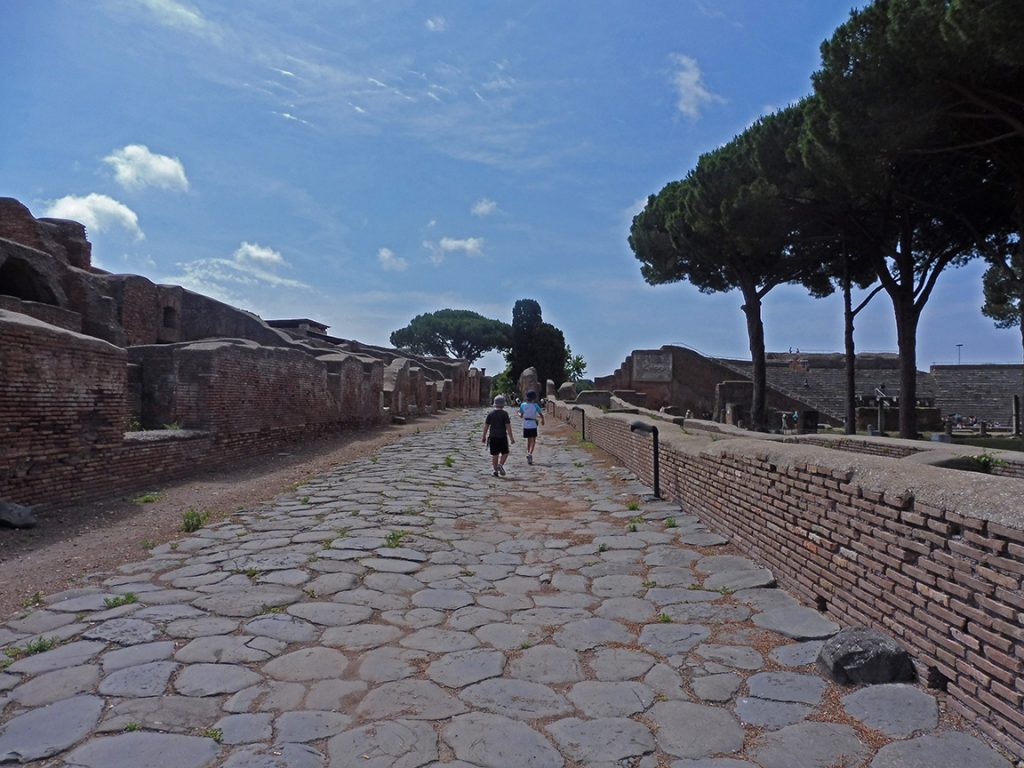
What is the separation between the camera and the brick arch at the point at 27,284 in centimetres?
1425

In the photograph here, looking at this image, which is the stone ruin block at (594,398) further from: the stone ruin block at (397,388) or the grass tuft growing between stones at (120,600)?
the grass tuft growing between stones at (120,600)

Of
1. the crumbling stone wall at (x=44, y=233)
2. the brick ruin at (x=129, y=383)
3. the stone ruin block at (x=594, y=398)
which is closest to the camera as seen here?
the brick ruin at (x=129, y=383)

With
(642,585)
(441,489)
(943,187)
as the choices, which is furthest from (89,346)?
(943,187)

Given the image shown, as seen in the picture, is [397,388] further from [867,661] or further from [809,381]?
[809,381]

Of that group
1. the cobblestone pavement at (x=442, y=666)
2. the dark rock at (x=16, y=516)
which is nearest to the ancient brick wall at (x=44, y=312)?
the dark rock at (x=16, y=516)

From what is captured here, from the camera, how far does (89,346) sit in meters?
7.59

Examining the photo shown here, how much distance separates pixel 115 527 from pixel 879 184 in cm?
1608

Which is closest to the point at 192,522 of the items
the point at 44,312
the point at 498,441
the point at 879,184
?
the point at 498,441

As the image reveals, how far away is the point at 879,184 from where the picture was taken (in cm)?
1530

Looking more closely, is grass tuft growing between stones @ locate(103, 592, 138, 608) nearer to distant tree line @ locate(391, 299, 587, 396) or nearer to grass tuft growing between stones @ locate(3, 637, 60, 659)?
grass tuft growing between stones @ locate(3, 637, 60, 659)

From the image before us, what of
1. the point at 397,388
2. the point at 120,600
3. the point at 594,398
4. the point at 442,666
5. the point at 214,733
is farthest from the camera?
the point at 594,398

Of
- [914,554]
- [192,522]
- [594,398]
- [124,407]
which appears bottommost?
[192,522]

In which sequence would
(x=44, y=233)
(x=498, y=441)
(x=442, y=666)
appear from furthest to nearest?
1. (x=44, y=233)
2. (x=498, y=441)
3. (x=442, y=666)

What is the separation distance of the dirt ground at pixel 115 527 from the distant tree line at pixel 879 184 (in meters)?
12.0
